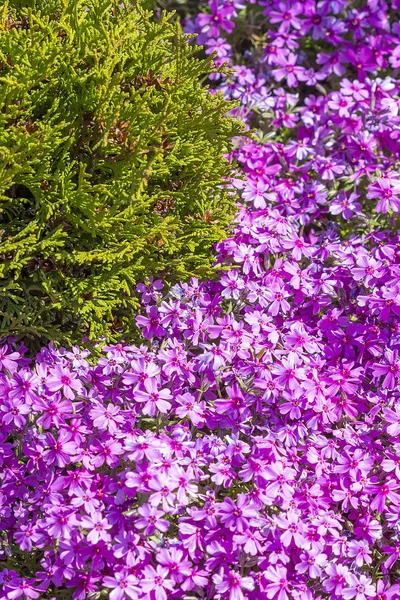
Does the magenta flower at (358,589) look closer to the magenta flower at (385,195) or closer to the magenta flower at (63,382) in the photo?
the magenta flower at (63,382)

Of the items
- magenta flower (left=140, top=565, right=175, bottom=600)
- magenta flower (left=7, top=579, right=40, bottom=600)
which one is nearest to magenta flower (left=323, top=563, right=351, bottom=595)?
magenta flower (left=140, top=565, right=175, bottom=600)

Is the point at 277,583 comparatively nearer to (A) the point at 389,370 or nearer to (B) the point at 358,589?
(B) the point at 358,589

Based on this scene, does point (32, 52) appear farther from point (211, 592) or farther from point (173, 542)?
point (211, 592)

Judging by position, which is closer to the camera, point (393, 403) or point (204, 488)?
point (204, 488)

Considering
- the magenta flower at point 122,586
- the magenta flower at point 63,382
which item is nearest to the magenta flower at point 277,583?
the magenta flower at point 122,586

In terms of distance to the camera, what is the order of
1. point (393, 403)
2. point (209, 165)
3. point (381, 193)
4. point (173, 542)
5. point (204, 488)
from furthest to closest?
1. point (381, 193)
2. point (209, 165)
3. point (393, 403)
4. point (204, 488)
5. point (173, 542)

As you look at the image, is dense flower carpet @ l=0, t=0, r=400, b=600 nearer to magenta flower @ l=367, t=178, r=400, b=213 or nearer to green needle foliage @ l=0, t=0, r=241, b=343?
magenta flower @ l=367, t=178, r=400, b=213

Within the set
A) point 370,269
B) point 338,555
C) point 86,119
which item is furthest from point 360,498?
point 86,119
